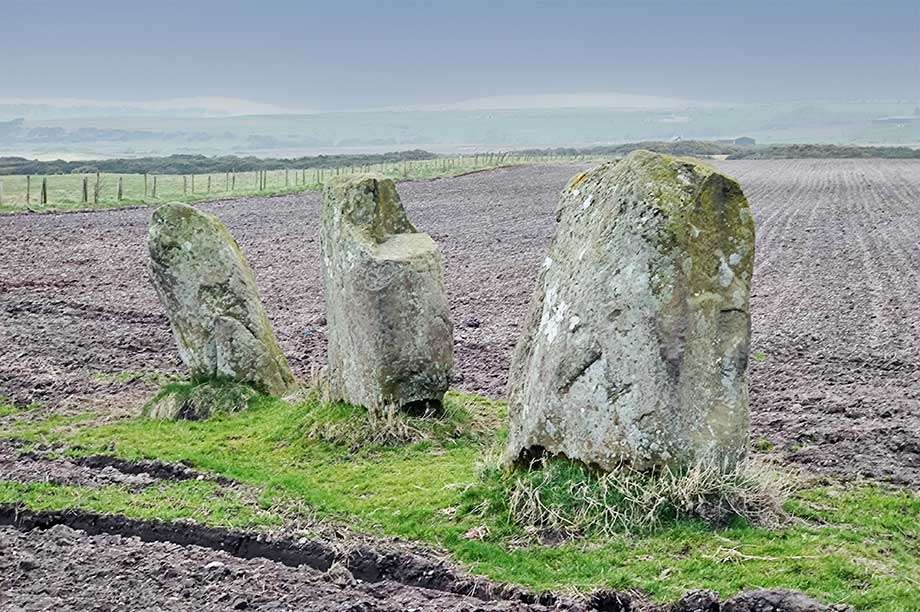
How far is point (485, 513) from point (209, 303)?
7.13 m

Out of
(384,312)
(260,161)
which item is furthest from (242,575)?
(260,161)

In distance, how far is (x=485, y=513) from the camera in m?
10.1

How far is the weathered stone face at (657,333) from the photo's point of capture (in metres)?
9.67

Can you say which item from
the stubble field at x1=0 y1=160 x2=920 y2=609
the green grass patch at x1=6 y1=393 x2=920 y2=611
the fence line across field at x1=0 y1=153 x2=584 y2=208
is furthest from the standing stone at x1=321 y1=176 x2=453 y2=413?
the fence line across field at x1=0 y1=153 x2=584 y2=208

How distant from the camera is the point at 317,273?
2867 cm

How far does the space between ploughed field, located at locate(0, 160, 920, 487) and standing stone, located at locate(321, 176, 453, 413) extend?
114 inches

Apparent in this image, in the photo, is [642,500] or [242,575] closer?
[242,575]

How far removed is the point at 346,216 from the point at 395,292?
1.34 metres

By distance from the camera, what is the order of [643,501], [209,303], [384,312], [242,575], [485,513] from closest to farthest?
1. [242,575]
2. [643,501]
3. [485,513]
4. [384,312]
5. [209,303]

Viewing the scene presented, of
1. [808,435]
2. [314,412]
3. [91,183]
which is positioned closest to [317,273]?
[314,412]

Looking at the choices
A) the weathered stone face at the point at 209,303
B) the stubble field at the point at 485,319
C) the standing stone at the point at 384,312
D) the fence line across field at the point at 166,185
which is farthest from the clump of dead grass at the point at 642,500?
the fence line across field at the point at 166,185

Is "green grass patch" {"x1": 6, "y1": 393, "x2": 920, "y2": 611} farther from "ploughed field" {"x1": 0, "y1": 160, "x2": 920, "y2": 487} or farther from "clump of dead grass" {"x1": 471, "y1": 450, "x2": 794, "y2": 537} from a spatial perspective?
"ploughed field" {"x1": 0, "y1": 160, "x2": 920, "y2": 487}

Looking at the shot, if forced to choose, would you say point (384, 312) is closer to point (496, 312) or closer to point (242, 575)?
point (242, 575)

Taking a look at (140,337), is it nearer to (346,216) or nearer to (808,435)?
(346,216)
